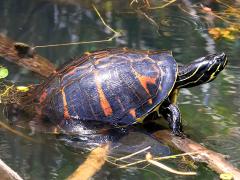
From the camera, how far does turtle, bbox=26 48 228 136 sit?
307 centimetres

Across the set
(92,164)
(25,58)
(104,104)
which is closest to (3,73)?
(25,58)

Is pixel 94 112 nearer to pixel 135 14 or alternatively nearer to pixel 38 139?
pixel 38 139

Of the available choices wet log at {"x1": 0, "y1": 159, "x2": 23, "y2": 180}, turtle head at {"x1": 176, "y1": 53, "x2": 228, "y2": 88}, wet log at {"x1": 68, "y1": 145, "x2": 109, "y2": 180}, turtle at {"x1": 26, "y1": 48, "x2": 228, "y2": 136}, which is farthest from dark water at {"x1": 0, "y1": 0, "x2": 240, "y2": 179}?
wet log at {"x1": 0, "y1": 159, "x2": 23, "y2": 180}

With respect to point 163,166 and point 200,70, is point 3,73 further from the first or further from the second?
point 163,166

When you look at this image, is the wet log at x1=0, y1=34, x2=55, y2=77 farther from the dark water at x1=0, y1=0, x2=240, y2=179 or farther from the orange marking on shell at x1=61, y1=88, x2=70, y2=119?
the orange marking on shell at x1=61, y1=88, x2=70, y2=119

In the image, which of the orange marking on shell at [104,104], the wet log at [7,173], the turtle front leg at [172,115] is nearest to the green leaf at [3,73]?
the orange marking on shell at [104,104]

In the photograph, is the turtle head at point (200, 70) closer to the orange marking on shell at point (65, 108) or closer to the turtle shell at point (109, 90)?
the turtle shell at point (109, 90)

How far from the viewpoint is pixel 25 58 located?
3.85m

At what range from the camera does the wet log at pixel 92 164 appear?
102 inches

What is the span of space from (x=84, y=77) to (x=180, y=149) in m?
0.74

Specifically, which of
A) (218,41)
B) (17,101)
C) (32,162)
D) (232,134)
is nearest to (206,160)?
(232,134)

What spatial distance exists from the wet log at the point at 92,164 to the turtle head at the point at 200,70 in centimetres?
73

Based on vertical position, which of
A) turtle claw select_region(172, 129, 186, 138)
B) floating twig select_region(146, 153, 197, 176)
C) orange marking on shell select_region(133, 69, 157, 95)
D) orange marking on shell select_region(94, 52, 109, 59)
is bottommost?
floating twig select_region(146, 153, 197, 176)

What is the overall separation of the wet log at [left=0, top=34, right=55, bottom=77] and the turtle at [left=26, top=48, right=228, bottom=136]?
584 mm
